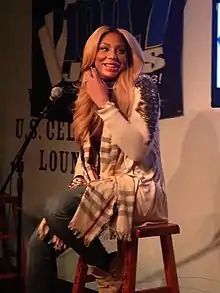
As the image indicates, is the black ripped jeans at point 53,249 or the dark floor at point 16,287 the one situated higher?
the black ripped jeans at point 53,249

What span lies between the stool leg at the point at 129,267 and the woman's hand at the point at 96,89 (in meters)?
0.46

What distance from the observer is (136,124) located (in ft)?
6.26

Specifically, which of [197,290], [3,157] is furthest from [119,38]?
[3,157]

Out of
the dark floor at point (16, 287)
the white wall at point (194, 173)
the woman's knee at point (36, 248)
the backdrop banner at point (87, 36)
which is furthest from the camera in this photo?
the dark floor at point (16, 287)

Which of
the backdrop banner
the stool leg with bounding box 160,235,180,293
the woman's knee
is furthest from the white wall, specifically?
the woman's knee

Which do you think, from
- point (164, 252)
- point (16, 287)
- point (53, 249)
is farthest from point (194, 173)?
point (16, 287)

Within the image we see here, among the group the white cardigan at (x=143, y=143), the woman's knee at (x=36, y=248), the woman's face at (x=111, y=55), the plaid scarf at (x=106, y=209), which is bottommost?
the woman's knee at (x=36, y=248)

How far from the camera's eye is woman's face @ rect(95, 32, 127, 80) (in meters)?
2.06

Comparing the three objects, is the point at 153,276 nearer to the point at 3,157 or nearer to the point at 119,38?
the point at 119,38

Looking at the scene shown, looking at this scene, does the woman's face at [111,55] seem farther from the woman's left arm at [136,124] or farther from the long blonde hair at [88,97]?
the woman's left arm at [136,124]

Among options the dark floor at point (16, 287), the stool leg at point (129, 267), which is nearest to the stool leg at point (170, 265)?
the stool leg at point (129, 267)

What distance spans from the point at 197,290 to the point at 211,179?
476 mm

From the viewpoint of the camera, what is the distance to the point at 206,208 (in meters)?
2.50

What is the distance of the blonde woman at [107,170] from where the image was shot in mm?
1917
